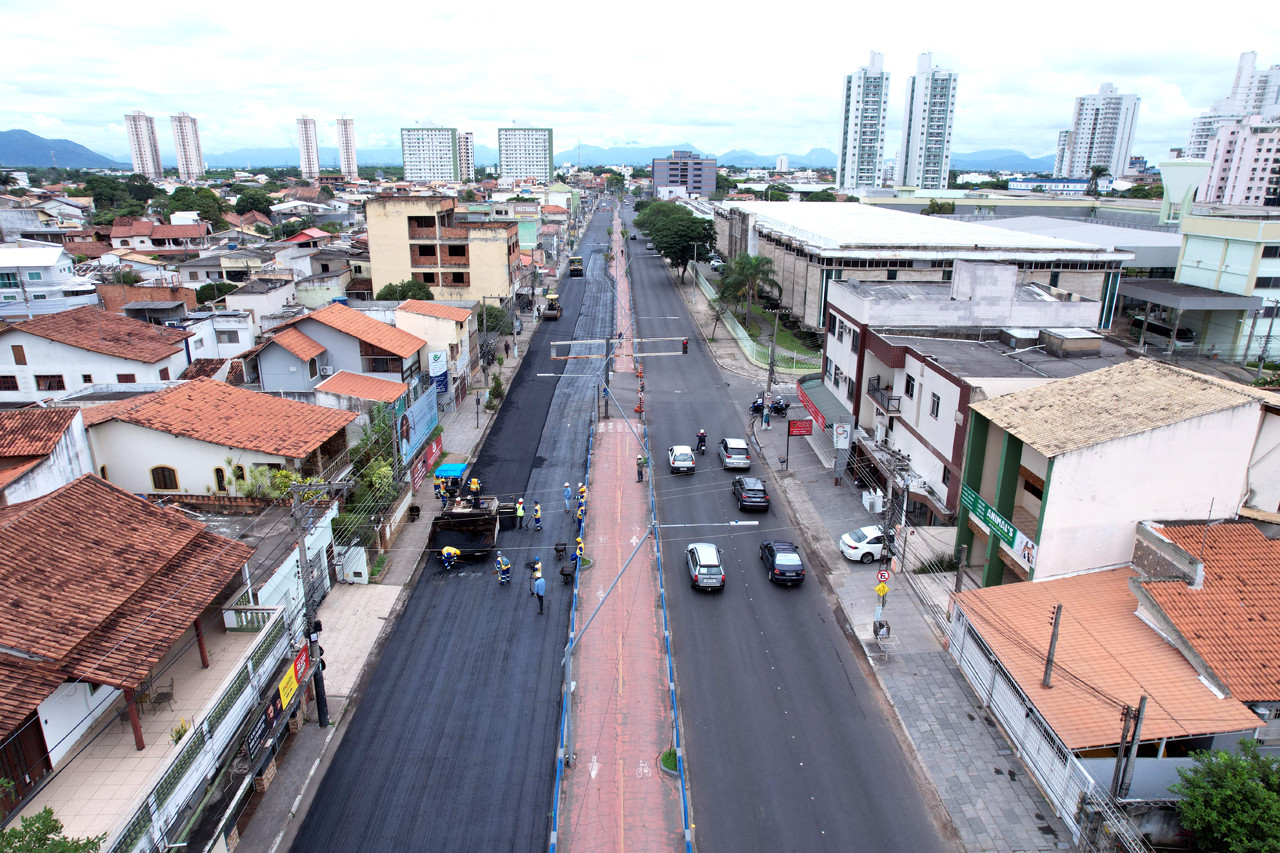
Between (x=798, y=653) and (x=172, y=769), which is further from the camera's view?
(x=798, y=653)

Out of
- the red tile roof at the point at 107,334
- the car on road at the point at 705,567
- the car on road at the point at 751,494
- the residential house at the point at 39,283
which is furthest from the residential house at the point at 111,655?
the residential house at the point at 39,283

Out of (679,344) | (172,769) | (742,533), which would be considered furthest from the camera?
(679,344)

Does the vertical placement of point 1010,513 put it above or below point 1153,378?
below

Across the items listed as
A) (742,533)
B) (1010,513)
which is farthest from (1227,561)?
(742,533)

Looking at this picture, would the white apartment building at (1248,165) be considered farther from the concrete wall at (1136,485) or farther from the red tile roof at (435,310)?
the concrete wall at (1136,485)

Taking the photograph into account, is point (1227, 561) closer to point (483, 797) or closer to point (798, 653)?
point (798, 653)

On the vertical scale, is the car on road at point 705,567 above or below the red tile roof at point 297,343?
below
